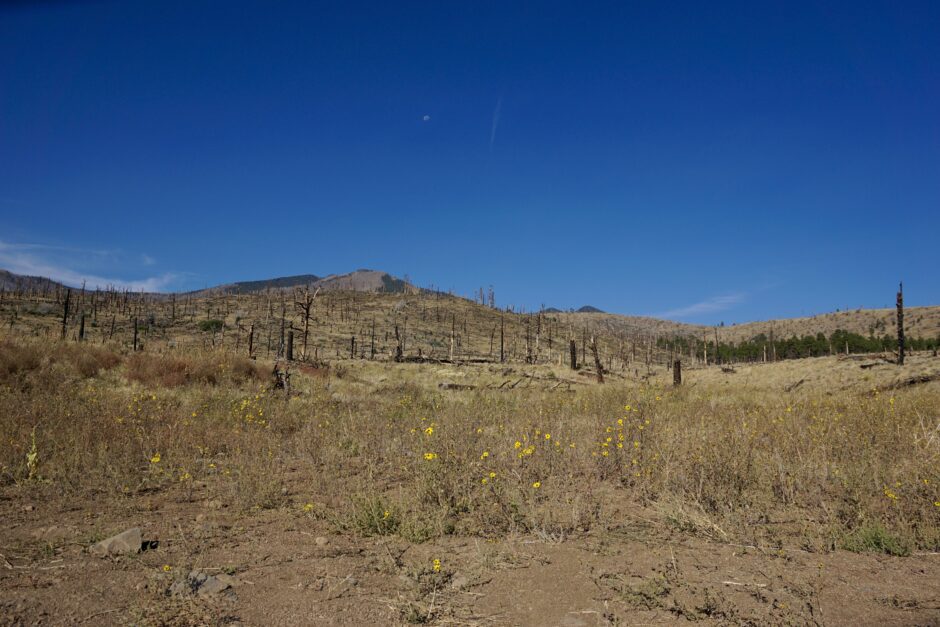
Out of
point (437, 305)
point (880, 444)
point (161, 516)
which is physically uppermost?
point (437, 305)

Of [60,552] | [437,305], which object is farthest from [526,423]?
[437,305]

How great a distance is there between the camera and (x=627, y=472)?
6.21 metres

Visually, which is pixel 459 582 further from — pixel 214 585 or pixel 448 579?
pixel 214 585

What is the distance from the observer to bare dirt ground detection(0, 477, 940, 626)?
3141mm

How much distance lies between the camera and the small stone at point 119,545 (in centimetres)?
402

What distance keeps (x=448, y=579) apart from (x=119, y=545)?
2.70 m

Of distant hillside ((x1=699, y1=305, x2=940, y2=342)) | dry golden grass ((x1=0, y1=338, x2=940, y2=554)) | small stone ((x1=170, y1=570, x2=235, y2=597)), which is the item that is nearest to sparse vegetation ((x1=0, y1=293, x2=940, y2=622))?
dry golden grass ((x1=0, y1=338, x2=940, y2=554))

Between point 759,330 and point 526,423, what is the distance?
176 metres

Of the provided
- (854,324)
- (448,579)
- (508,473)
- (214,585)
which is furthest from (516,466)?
(854,324)

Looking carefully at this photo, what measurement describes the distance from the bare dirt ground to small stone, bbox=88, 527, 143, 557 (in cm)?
8

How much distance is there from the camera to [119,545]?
4.09 metres

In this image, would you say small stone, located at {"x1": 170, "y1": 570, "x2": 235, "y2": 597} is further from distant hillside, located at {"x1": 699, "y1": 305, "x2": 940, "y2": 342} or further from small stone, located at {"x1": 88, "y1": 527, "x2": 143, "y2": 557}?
distant hillside, located at {"x1": 699, "y1": 305, "x2": 940, "y2": 342}

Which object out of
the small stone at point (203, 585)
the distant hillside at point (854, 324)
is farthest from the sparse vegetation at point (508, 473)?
the distant hillside at point (854, 324)

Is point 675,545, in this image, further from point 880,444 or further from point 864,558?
point 880,444
